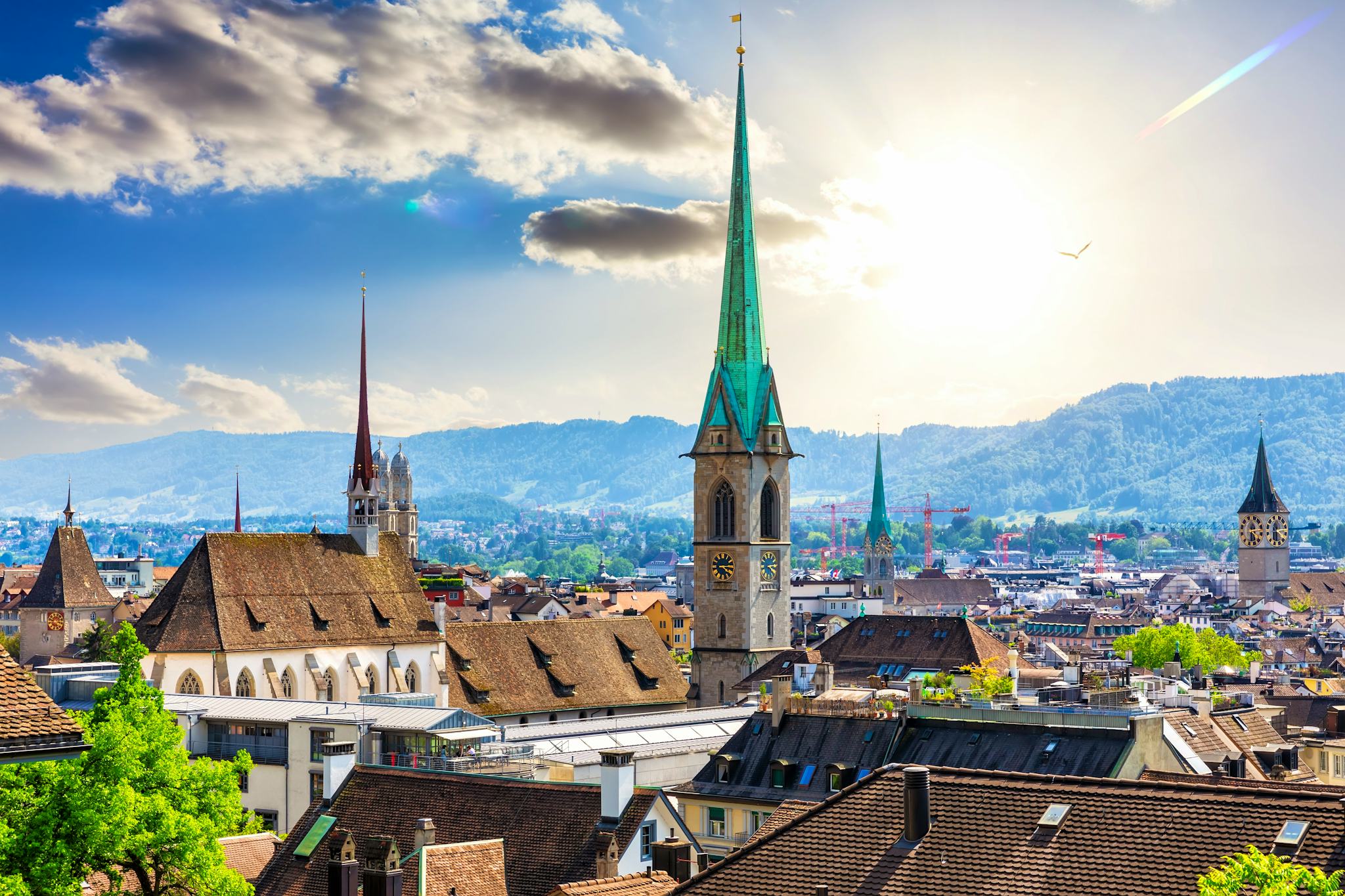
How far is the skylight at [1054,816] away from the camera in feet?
72.5

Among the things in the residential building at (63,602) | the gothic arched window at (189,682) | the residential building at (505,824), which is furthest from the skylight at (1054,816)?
the residential building at (63,602)

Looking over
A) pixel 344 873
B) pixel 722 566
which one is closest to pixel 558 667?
pixel 722 566

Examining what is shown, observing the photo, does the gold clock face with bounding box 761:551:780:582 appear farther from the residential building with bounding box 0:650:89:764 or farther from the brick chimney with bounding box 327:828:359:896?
the residential building with bounding box 0:650:89:764

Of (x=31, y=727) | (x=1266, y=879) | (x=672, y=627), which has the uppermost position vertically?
(x=31, y=727)

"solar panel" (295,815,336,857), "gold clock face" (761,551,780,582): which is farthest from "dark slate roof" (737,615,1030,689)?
"solar panel" (295,815,336,857)

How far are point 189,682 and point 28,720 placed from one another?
55167 millimetres

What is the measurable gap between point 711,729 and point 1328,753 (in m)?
21.2

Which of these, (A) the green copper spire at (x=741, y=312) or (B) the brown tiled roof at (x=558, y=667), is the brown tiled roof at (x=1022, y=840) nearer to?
(B) the brown tiled roof at (x=558, y=667)

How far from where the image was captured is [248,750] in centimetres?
5875

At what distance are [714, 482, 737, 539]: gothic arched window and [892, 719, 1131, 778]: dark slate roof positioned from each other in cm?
4622

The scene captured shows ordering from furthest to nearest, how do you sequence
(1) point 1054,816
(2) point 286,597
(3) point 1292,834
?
(2) point 286,597
(1) point 1054,816
(3) point 1292,834

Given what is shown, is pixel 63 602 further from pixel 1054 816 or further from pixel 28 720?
pixel 28 720

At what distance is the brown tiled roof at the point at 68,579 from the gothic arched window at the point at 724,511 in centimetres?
4561

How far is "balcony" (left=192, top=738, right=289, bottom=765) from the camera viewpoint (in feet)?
189
